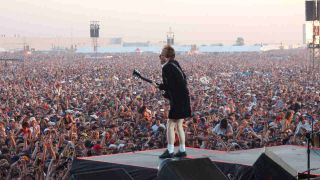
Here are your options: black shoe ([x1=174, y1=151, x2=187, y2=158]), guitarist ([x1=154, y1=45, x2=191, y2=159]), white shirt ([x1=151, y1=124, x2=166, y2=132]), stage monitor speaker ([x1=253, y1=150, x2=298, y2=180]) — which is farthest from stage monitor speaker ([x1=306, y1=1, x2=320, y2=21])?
stage monitor speaker ([x1=253, y1=150, x2=298, y2=180])

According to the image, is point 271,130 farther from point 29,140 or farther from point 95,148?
point 29,140

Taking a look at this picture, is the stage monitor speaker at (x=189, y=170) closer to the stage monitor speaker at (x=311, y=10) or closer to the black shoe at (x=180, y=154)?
the black shoe at (x=180, y=154)

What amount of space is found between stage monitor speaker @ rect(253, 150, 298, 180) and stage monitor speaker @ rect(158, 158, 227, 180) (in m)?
0.42

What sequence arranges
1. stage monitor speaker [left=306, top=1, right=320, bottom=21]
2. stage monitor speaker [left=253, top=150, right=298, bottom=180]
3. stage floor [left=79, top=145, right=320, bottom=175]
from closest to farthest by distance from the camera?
stage monitor speaker [left=253, top=150, right=298, bottom=180]
stage floor [left=79, top=145, right=320, bottom=175]
stage monitor speaker [left=306, top=1, right=320, bottom=21]

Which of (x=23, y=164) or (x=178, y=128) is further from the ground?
(x=178, y=128)

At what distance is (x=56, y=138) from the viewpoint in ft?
36.3

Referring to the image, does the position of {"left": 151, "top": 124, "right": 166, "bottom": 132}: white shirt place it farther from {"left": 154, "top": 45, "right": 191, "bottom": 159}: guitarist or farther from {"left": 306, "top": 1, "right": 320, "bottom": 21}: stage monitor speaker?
{"left": 306, "top": 1, "right": 320, "bottom": 21}: stage monitor speaker

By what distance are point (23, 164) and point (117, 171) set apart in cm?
245

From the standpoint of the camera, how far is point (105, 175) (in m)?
6.48

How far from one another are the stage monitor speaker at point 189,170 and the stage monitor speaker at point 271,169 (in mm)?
416

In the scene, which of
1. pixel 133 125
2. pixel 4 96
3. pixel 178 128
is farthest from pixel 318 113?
pixel 4 96

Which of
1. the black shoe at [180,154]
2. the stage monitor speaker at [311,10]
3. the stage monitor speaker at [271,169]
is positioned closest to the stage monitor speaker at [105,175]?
the black shoe at [180,154]

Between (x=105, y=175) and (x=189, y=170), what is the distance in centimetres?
99

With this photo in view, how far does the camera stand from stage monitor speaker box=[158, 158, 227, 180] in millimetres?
5945
